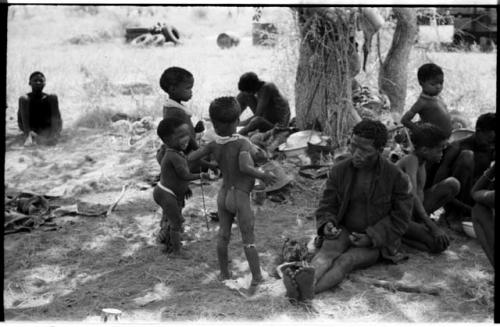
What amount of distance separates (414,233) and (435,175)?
0.72 meters

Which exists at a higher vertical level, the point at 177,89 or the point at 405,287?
the point at 177,89

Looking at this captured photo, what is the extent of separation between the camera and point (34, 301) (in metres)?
3.97

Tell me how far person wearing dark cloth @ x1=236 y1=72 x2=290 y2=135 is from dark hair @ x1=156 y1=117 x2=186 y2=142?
3.06 metres

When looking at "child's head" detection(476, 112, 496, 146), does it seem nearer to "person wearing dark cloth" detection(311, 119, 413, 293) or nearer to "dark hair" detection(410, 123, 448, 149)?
"dark hair" detection(410, 123, 448, 149)

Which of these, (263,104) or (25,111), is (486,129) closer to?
(263,104)

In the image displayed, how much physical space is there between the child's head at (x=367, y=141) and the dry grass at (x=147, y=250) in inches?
29.4

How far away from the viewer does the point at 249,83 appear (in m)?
7.48

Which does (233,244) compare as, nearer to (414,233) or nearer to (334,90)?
(414,233)

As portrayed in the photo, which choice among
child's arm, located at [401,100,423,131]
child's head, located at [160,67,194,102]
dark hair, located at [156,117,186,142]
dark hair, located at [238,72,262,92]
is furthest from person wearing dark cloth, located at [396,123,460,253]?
dark hair, located at [238,72,262,92]

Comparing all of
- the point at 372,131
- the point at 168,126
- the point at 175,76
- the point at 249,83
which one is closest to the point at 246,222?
the point at 168,126

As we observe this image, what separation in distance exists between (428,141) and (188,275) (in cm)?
187

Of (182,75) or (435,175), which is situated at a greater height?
(182,75)

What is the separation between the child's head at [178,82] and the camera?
16.3 ft

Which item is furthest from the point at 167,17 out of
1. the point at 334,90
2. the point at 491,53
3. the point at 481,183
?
the point at 481,183
